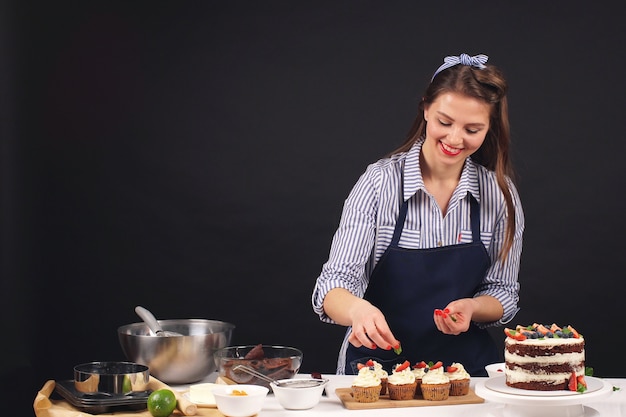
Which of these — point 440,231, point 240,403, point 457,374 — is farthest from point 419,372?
point 440,231

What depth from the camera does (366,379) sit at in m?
2.67

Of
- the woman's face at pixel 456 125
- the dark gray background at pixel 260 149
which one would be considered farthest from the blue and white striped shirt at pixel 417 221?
→ the dark gray background at pixel 260 149

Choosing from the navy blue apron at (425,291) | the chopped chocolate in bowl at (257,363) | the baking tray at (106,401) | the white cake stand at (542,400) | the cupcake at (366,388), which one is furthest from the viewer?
the navy blue apron at (425,291)

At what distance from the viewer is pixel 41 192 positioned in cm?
501

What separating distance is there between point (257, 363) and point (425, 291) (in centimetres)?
87

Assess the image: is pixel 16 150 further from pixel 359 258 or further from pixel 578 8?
pixel 578 8

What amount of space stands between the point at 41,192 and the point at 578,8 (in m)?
3.12

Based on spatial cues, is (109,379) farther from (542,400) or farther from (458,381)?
(542,400)

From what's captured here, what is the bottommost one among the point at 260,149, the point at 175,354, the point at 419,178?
the point at 175,354

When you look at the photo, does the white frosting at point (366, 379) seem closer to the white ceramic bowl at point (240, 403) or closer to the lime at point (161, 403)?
the white ceramic bowl at point (240, 403)

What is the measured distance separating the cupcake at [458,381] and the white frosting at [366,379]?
237mm

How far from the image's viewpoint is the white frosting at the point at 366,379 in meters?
2.65

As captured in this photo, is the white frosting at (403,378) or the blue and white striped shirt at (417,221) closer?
the white frosting at (403,378)

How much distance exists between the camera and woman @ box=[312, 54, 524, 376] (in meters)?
3.31
